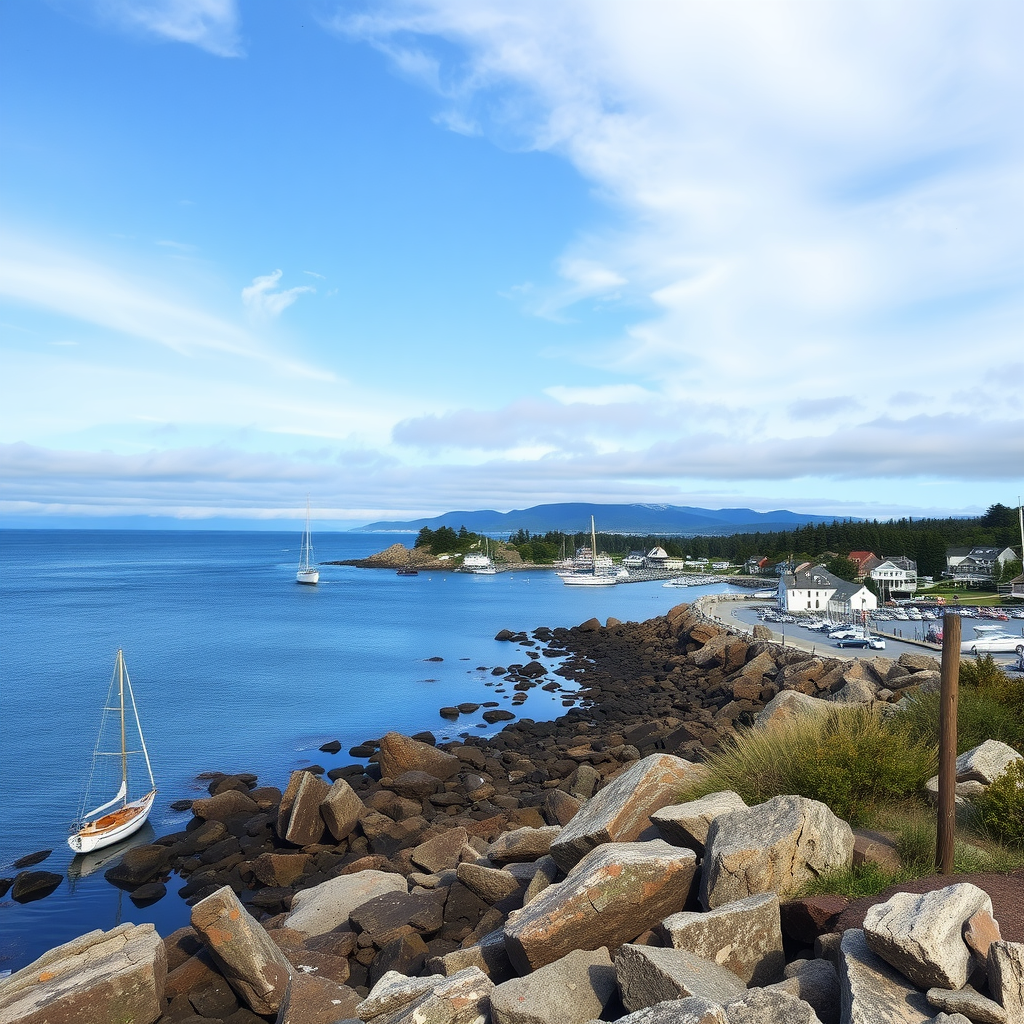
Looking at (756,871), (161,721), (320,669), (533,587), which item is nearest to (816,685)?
(756,871)

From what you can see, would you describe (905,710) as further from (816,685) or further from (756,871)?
(816,685)

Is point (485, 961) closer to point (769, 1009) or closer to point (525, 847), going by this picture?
point (525, 847)

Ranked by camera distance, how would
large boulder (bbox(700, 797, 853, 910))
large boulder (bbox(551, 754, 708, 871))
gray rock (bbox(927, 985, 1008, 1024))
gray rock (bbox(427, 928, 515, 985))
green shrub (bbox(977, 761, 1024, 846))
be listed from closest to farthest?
gray rock (bbox(927, 985, 1008, 1024)), large boulder (bbox(700, 797, 853, 910)), gray rock (bbox(427, 928, 515, 985)), green shrub (bbox(977, 761, 1024, 846)), large boulder (bbox(551, 754, 708, 871))

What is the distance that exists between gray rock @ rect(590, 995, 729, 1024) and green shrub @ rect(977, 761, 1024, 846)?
4.95m

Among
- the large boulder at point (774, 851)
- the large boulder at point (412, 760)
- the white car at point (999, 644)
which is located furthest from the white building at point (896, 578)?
the large boulder at point (774, 851)

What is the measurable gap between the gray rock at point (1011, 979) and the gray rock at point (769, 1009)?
0.79 m

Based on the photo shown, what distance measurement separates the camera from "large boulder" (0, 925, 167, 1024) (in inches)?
311

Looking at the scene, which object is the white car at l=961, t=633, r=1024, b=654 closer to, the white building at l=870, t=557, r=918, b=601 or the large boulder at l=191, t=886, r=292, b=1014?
the large boulder at l=191, t=886, r=292, b=1014

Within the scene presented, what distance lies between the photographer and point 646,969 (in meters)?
5.89

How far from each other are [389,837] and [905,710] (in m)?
11.5

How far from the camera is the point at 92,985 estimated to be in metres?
8.10

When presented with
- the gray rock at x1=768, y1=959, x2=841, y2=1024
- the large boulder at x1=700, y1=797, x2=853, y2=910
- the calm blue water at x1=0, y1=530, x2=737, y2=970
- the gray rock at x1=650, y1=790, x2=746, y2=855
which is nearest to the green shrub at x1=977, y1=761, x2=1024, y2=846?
the large boulder at x1=700, y1=797, x2=853, y2=910

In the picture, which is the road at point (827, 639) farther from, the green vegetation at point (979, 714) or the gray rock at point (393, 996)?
the gray rock at point (393, 996)

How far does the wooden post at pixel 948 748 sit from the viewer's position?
7.13 metres
